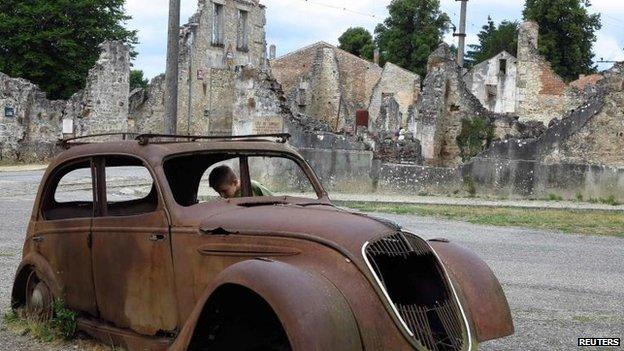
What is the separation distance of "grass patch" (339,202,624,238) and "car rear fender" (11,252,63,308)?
1135 centimetres

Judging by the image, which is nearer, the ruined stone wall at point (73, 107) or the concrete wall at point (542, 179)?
the concrete wall at point (542, 179)

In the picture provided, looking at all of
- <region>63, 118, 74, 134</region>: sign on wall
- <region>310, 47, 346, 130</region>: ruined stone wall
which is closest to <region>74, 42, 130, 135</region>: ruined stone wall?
<region>63, 118, 74, 134</region>: sign on wall

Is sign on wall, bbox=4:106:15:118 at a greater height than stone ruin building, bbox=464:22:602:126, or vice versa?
stone ruin building, bbox=464:22:602:126

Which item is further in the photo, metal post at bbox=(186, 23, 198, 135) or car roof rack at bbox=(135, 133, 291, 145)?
metal post at bbox=(186, 23, 198, 135)

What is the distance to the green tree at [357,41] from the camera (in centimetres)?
8754

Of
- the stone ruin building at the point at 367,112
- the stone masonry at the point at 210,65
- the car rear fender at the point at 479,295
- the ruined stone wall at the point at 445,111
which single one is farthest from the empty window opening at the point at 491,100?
the car rear fender at the point at 479,295

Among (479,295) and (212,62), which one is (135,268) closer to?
(479,295)

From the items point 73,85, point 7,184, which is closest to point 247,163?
point 7,184

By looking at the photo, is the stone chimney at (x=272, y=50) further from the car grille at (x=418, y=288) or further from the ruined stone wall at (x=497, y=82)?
the car grille at (x=418, y=288)

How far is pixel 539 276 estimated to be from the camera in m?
10.3

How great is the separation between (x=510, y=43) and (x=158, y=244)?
83.6m

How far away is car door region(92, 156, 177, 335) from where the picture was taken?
5375 mm

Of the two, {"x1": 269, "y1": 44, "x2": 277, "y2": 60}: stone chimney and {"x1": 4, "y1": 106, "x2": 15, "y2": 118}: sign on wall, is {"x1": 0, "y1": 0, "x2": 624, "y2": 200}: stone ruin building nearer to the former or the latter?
{"x1": 4, "y1": 106, "x2": 15, "y2": 118}: sign on wall

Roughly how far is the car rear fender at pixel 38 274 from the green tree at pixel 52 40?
44315 mm
